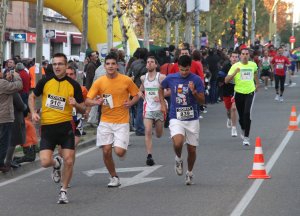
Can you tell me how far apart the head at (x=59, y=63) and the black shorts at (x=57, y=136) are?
62 centimetres

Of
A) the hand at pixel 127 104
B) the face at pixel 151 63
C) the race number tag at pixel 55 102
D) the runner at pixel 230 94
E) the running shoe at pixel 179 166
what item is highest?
the face at pixel 151 63

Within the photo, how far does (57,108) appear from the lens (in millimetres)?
12422

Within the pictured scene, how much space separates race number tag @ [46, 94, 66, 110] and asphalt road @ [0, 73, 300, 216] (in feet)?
3.72

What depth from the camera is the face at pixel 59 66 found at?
12359 mm

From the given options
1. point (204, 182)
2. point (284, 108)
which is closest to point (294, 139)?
point (204, 182)

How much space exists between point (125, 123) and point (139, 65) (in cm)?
799

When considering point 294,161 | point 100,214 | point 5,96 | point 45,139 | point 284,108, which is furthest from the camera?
point 284,108

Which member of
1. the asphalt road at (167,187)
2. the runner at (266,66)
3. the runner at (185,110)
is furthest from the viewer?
the runner at (266,66)

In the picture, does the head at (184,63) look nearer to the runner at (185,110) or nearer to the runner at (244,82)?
the runner at (185,110)

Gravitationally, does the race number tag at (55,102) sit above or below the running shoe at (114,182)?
above

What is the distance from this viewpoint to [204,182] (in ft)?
45.8

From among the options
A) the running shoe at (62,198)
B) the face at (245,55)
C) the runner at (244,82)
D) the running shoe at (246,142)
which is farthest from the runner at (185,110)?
the face at (245,55)

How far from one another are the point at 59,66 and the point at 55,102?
434 millimetres

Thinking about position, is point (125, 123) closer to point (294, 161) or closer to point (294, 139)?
point (294, 161)
